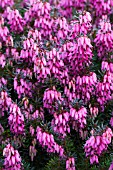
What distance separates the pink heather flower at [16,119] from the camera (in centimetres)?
561

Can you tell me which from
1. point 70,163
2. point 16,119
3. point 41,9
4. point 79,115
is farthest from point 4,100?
point 41,9

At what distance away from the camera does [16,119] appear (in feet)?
18.6

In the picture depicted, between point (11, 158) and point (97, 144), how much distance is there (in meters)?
1.10

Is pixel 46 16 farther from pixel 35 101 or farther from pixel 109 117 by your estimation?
pixel 109 117

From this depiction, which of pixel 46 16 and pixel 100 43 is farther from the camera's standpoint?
pixel 46 16

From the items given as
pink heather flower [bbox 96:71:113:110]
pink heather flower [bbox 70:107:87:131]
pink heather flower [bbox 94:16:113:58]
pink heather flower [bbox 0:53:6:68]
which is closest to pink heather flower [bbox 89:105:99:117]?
pink heather flower [bbox 96:71:113:110]

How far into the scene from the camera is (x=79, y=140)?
20.9 ft

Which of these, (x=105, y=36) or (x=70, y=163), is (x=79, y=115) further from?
(x=105, y=36)

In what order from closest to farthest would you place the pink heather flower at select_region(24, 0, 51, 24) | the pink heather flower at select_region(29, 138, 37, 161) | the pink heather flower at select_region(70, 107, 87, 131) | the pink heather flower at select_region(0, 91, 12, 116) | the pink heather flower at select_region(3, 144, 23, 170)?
the pink heather flower at select_region(3, 144, 23, 170) < the pink heather flower at select_region(70, 107, 87, 131) < the pink heather flower at select_region(0, 91, 12, 116) < the pink heather flower at select_region(29, 138, 37, 161) < the pink heather flower at select_region(24, 0, 51, 24)

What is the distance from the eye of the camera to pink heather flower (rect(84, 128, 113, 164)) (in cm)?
531

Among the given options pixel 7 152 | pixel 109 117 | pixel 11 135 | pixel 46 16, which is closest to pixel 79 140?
pixel 109 117

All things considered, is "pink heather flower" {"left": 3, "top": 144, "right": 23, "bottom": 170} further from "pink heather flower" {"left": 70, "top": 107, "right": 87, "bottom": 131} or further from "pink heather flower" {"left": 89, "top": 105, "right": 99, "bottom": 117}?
"pink heather flower" {"left": 89, "top": 105, "right": 99, "bottom": 117}

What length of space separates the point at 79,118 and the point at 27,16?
2.23 m

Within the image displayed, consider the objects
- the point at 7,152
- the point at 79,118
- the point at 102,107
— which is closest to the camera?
the point at 7,152
